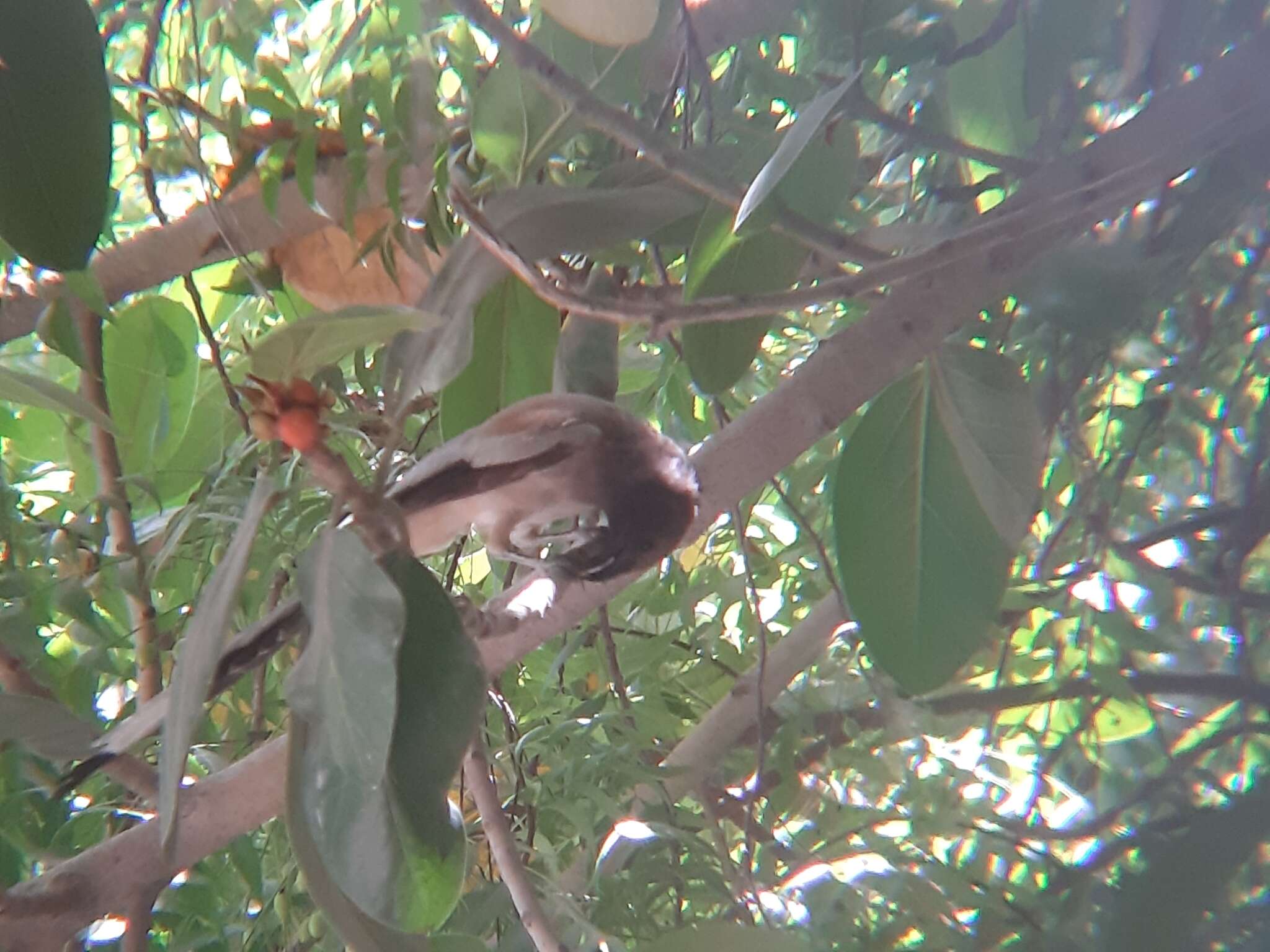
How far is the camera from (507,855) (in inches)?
18.9

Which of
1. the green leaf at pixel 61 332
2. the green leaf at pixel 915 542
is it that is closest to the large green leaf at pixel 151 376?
the green leaf at pixel 61 332

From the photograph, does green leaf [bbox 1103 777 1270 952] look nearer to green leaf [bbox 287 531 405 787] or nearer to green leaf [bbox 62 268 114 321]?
green leaf [bbox 287 531 405 787]

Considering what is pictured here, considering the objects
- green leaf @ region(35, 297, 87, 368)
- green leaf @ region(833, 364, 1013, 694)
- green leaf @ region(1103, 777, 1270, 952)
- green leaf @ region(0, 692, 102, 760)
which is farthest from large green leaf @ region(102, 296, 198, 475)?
green leaf @ region(1103, 777, 1270, 952)

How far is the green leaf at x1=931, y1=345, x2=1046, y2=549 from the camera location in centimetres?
48

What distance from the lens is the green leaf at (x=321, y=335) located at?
0.32 metres

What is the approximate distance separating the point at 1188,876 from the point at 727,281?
0.33 m

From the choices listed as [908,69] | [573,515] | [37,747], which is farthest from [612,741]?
[908,69]

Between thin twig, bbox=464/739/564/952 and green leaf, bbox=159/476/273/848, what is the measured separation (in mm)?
142

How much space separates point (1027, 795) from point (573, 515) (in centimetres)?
29

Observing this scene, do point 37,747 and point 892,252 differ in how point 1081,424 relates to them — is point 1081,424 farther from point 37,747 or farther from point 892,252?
point 37,747

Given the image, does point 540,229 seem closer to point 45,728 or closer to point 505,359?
point 505,359

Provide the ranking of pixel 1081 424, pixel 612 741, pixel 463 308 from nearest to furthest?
pixel 463 308
pixel 1081 424
pixel 612 741

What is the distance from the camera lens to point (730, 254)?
0.49 metres

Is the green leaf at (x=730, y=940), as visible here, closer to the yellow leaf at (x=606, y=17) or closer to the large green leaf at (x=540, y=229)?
the large green leaf at (x=540, y=229)
